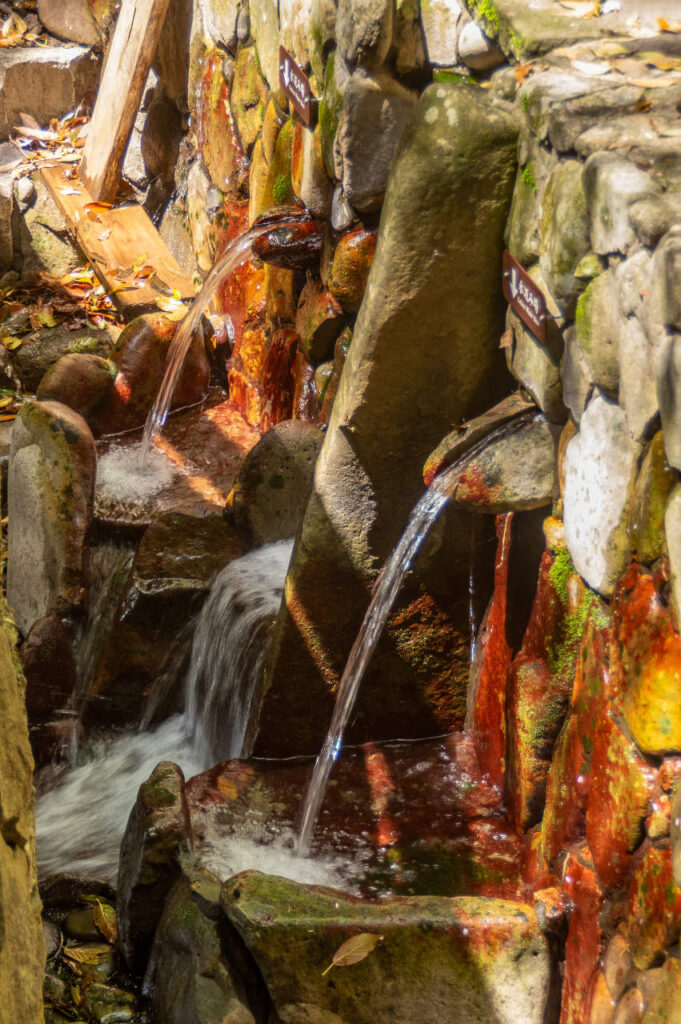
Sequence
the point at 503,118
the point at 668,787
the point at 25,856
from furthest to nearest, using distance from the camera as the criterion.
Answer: the point at 503,118, the point at 668,787, the point at 25,856

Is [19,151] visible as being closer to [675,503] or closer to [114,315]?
[114,315]

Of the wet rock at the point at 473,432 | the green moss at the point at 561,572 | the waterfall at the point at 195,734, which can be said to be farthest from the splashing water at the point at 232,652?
the green moss at the point at 561,572

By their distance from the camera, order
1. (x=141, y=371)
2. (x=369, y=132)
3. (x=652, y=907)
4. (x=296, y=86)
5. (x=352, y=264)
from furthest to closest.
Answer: (x=141, y=371) → (x=296, y=86) → (x=352, y=264) → (x=369, y=132) → (x=652, y=907)

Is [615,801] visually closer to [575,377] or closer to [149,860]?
[575,377]

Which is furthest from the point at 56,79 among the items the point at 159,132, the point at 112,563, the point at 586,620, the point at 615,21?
the point at 586,620

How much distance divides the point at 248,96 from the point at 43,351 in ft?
6.49

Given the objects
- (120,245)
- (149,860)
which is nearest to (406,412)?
(149,860)

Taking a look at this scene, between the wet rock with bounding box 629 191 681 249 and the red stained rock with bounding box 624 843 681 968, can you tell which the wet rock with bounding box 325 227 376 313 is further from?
the red stained rock with bounding box 624 843 681 968

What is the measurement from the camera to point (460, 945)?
8.46 feet

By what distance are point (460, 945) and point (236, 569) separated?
6.77ft

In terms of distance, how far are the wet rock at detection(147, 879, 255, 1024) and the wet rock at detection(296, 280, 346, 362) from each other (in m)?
2.18

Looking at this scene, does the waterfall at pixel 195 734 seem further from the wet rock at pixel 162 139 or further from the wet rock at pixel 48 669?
the wet rock at pixel 162 139

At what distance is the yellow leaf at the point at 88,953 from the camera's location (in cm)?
317

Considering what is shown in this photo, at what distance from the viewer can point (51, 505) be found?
188 inches
